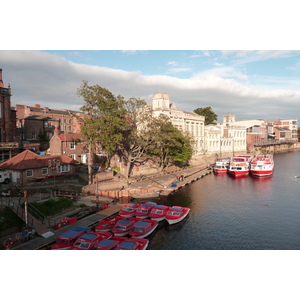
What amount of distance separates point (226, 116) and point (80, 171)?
11161 cm

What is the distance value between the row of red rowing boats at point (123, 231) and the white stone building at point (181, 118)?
42365 mm

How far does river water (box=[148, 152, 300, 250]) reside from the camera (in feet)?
86.0

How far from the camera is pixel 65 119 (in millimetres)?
85875

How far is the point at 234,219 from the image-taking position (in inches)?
1305

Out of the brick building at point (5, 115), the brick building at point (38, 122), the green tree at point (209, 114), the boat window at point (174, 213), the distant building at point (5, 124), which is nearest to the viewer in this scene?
the boat window at point (174, 213)

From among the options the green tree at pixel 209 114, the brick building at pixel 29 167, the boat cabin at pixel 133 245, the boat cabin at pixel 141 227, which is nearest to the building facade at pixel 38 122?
the brick building at pixel 29 167

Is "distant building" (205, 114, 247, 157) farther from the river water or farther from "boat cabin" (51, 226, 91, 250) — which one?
"boat cabin" (51, 226, 91, 250)

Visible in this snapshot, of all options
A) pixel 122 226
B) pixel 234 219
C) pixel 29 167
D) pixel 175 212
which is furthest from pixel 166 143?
pixel 122 226

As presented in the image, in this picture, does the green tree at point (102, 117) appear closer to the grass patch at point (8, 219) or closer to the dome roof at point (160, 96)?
the grass patch at point (8, 219)

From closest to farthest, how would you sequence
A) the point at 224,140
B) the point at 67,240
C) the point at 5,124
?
the point at 67,240 → the point at 5,124 → the point at 224,140

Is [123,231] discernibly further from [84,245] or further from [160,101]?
[160,101]

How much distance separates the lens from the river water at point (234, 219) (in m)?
26.2

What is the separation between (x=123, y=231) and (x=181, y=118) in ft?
191

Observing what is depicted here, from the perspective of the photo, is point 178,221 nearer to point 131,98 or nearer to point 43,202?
point 43,202
